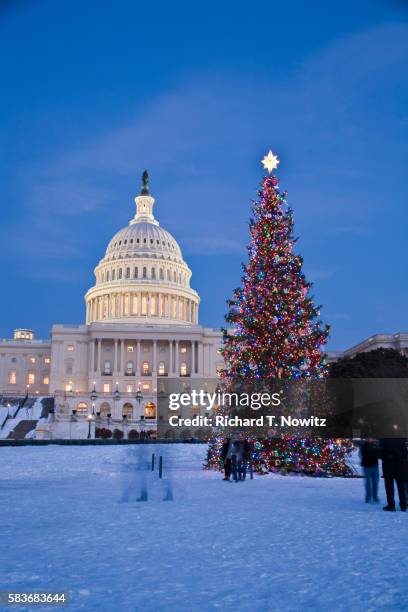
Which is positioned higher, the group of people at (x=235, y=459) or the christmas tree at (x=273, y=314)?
the christmas tree at (x=273, y=314)

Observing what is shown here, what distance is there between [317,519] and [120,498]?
6.49 metres

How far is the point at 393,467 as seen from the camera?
658 inches

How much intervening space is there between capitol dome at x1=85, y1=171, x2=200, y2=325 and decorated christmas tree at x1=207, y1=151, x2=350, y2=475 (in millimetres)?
106309

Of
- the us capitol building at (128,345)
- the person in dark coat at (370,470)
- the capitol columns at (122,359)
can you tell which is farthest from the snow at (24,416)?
the person in dark coat at (370,470)

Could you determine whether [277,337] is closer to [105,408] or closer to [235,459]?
[235,459]

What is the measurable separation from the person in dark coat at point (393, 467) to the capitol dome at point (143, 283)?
118 metres

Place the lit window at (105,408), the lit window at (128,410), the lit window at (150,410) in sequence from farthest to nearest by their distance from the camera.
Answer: the lit window at (150,410)
the lit window at (128,410)
the lit window at (105,408)

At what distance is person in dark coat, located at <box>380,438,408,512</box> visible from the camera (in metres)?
16.6

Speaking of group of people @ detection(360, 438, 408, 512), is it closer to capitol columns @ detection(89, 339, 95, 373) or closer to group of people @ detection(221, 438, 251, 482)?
group of people @ detection(221, 438, 251, 482)

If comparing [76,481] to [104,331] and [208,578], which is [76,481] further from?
[104,331]

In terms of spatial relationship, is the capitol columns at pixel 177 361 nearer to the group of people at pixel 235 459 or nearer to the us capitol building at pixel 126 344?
the us capitol building at pixel 126 344

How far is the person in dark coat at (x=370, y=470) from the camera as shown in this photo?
18.2 m

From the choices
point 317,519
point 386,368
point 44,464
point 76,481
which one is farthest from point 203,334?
point 317,519

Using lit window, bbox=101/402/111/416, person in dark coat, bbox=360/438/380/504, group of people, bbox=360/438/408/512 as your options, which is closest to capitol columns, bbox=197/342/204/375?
lit window, bbox=101/402/111/416
